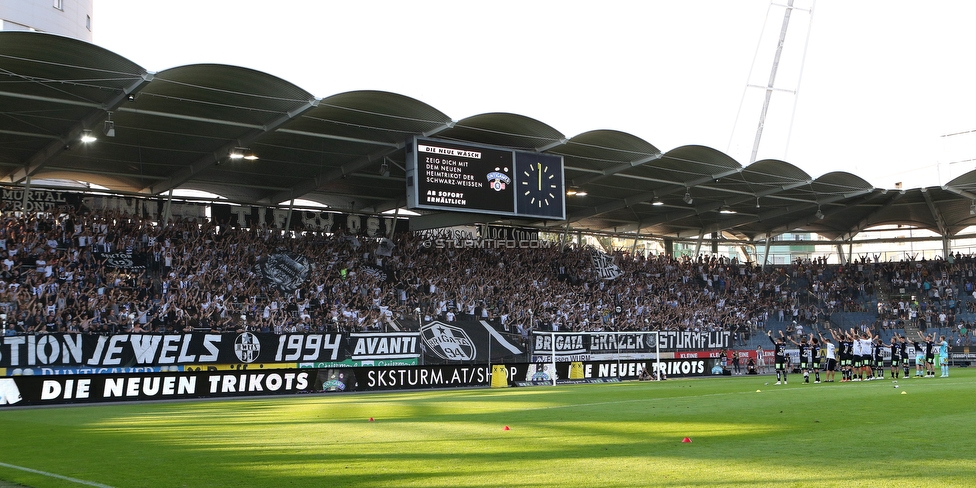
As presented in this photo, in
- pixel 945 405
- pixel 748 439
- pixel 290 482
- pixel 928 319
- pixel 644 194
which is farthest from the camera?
pixel 928 319

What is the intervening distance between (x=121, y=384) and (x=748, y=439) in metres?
21.6

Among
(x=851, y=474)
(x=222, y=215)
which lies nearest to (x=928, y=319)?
(x=222, y=215)

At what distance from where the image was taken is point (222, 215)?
145 feet

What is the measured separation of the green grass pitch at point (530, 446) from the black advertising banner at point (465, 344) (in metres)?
17.1

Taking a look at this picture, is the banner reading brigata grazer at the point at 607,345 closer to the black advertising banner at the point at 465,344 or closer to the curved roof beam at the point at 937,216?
the black advertising banner at the point at 465,344

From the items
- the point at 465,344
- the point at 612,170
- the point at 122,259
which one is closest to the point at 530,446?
the point at 465,344

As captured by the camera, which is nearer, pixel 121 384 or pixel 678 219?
pixel 121 384

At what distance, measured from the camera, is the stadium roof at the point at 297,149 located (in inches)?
1111

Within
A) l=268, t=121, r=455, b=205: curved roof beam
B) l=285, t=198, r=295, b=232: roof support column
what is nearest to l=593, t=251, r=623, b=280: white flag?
l=285, t=198, r=295, b=232: roof support column

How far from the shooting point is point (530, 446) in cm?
1148

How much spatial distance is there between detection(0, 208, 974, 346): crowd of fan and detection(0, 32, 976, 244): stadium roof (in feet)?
9.05

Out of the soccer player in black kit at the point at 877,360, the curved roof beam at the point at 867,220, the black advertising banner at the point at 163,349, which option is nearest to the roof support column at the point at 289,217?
the black advertising banner at the point at 163,349

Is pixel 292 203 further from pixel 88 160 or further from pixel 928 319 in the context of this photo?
pixel 928 319

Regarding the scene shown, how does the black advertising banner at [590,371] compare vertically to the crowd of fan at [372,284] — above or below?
below
